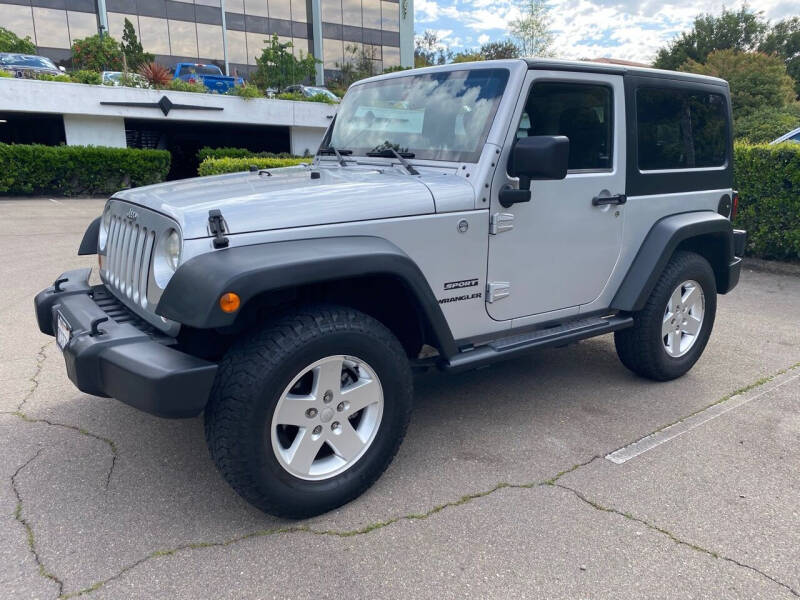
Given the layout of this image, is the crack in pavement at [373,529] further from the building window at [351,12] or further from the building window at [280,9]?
the building window at [351,12]

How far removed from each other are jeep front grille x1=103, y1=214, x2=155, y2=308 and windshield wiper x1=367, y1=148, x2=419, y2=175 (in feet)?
4.32

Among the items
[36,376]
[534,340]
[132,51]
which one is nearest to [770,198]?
[534,340]

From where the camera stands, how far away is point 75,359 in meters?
2.48

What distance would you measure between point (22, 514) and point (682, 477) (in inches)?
121

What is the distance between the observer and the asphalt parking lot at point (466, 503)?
2.35 meters

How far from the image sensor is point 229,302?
226 cm

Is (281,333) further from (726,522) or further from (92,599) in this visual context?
(726,522)

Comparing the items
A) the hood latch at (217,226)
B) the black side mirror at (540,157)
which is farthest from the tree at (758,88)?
the hood latch at (217,226)

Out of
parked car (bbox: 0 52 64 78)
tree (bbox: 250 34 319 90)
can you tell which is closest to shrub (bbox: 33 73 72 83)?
parked car (bbox: 0 52 64 78)

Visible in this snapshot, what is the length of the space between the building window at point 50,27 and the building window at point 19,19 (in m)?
0.33

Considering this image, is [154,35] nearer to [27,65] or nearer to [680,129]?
[27,65]

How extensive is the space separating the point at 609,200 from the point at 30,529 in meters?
3.33

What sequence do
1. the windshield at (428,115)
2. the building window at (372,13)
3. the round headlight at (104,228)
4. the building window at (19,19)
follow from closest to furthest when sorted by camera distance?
the windshield at (428,115)
the round headlight at (104,228)
the building window at (19,19)
the building window at (372,13)

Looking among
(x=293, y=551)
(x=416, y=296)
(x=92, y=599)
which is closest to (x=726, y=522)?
(x=416, y=296)
